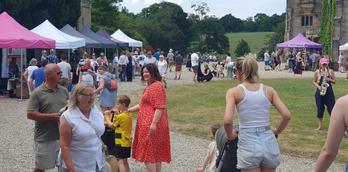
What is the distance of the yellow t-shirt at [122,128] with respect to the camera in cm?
830

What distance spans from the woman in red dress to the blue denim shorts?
6.31 feet

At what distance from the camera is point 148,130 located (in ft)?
25.1

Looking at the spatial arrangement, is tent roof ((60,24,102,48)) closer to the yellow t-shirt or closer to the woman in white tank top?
the yellow t-shirt

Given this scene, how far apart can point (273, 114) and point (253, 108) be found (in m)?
11.8

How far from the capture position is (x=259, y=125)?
584 cm

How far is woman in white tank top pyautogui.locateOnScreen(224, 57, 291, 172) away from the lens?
5738 millimetres

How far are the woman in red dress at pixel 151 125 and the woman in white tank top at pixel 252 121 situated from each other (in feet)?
6.05

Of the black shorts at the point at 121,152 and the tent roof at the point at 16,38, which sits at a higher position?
the tent roof at the point at 16,38

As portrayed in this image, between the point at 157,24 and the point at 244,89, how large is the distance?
91030 millimetres

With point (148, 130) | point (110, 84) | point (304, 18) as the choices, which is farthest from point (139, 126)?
point (304, 18)

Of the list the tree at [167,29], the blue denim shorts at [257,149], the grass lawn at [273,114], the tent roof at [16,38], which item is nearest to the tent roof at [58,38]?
the tent roof at [16,38]

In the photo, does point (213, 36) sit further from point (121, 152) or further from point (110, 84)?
point (121, 152)

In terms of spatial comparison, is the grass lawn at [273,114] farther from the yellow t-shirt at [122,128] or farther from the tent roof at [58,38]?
the tent roof at [58,38]

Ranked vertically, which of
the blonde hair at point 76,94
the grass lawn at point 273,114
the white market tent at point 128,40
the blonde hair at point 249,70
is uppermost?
the white market tent at point 128,40
